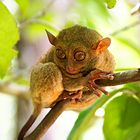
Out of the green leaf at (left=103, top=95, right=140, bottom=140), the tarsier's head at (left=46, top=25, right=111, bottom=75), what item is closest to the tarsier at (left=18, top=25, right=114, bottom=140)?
the tarsier's head at (left=46, top=25, right=111, bottom=75)

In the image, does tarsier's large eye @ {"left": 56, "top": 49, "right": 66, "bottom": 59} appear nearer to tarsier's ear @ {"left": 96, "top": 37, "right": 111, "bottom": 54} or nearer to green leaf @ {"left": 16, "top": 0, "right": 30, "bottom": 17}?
tarsier's ear @ {"left": 96, "top": 37, "right": 111, "bottom": 54}

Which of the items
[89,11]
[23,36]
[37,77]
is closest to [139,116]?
[37,77]

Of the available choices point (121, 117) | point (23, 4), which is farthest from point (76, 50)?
point (23, 4)

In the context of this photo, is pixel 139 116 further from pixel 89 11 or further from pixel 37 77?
pixel 89 11

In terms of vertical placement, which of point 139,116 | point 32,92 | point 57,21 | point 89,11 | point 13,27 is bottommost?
point 139,116

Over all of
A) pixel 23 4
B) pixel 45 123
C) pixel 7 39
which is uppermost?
pixel 23 4

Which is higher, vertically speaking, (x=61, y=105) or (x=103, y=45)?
(x=103, y=45)

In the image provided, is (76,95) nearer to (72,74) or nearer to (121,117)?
(72,74)
